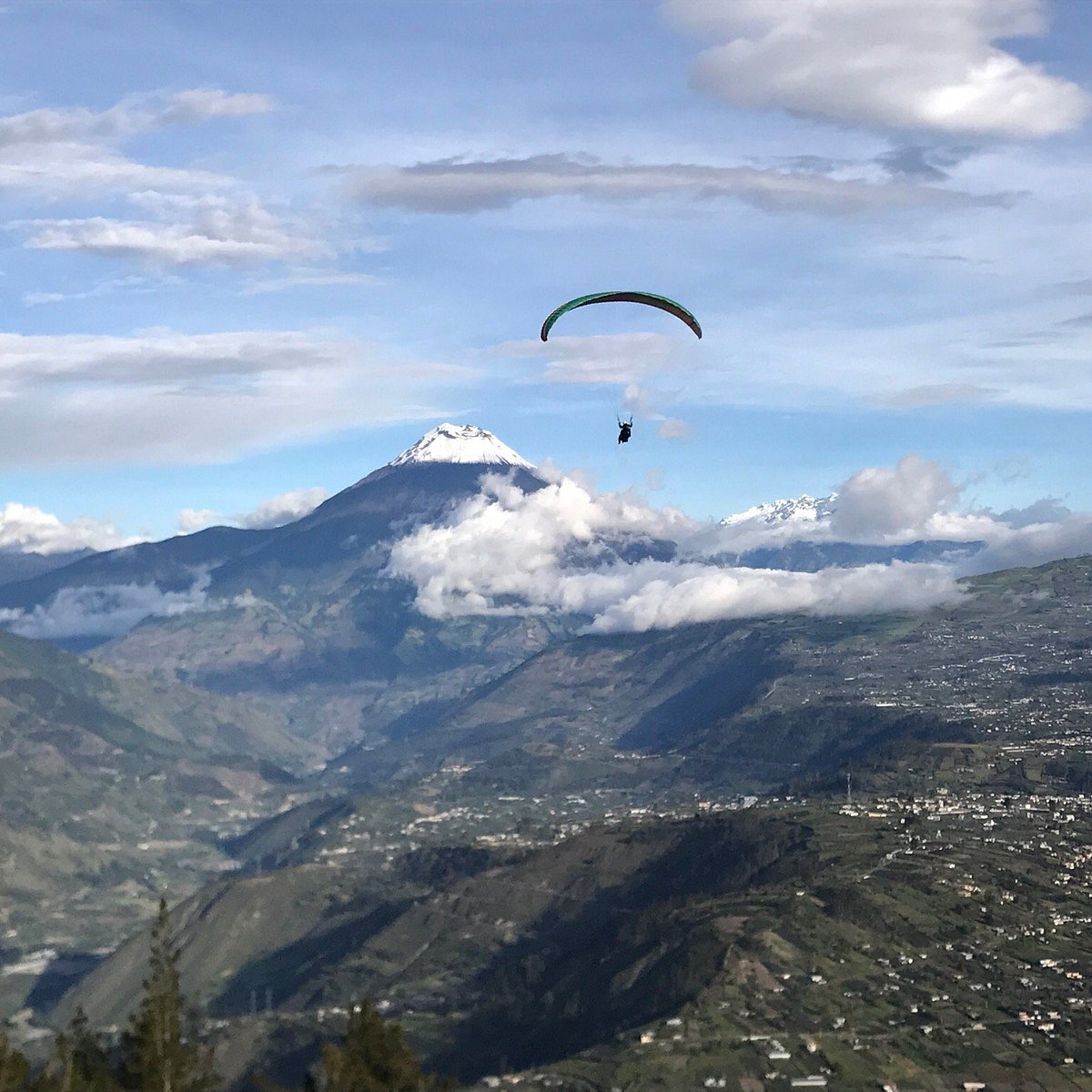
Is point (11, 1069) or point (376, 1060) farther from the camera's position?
point (376, 1060)

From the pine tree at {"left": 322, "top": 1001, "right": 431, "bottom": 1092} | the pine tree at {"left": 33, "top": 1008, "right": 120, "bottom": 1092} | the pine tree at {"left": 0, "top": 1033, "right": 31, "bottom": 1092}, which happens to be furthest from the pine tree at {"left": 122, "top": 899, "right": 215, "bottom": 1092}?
the pine tree at {"left": 322, "top": 1001, "right": 431, "bottom": 1092}

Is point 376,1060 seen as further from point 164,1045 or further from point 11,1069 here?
point 11,1069

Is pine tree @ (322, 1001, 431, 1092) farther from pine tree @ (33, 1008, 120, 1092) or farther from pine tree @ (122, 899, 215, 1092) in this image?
pine tree @ (33, 1008, 120, 1092)

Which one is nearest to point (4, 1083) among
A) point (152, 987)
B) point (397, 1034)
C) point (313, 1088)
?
point (152, 987)

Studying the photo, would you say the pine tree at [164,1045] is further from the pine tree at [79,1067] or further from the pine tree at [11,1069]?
the pine tree at [11,1069]

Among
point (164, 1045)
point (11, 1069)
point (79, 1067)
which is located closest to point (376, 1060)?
point (164, 1045)
